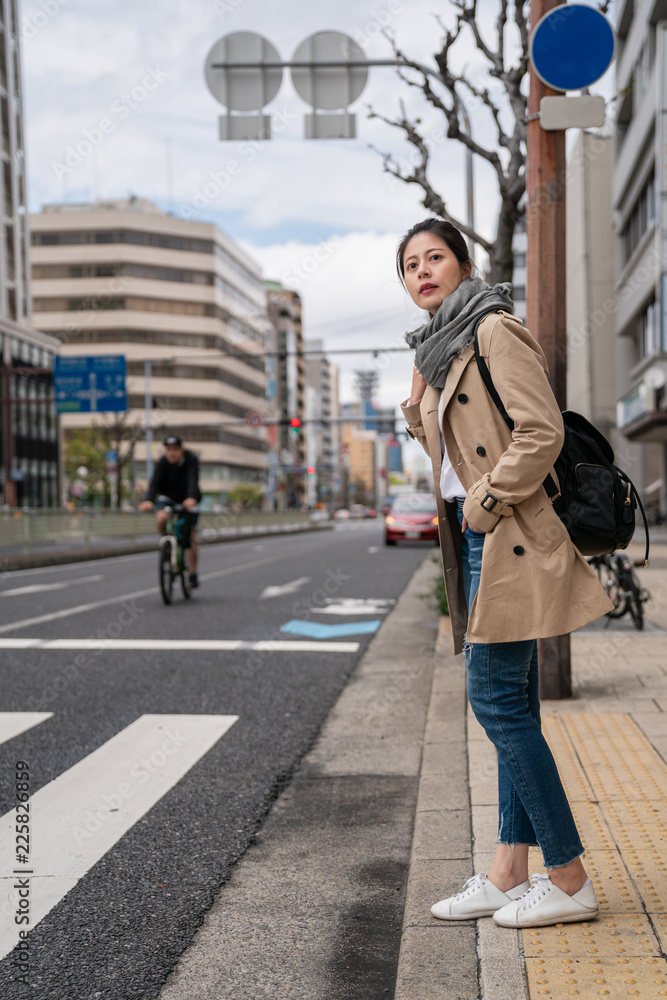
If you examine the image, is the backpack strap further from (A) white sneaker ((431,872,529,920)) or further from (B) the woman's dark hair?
(A) white sneaker ((431,872,529,920))

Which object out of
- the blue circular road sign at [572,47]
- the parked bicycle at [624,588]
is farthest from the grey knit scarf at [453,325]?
the parked bicycle at [624,588]

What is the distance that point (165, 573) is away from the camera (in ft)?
34.5

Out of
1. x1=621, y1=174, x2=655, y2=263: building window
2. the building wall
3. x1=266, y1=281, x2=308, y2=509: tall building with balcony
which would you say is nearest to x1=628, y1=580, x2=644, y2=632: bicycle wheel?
x1=621, y1=174, x2=655, y2=263: building window

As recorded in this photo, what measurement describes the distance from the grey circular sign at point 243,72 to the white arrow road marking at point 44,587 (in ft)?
20.7

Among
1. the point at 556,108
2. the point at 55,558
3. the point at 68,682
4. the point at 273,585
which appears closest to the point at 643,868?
the point at 556,108

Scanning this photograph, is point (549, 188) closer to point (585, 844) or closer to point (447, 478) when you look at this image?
point (447, 478)

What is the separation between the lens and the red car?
Result: 26.9 m

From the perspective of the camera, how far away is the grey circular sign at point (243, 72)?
30.0 feet

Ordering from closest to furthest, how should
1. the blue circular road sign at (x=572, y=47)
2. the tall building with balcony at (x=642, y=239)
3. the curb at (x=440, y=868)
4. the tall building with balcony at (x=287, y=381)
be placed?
the curb at (x=440, y=868), the blue circular road sign at (x=572, y=47), the tall building with balcony at (x=642, y=239), the tall building with balcony at (x=287, y=381)

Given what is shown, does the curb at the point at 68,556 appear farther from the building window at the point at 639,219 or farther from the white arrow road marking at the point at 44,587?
the building window at the point at 639,219

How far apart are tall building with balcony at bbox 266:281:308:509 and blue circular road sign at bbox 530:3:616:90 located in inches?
3754

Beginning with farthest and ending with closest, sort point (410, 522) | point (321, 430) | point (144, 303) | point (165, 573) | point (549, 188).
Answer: point (321, 430) → point (144, 303) → point (410, 522) → point (165, 573) → point (549, 188)

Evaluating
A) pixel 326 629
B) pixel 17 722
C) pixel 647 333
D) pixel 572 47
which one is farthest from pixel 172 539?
pixel 647 333

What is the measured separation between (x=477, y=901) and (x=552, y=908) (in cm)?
20
